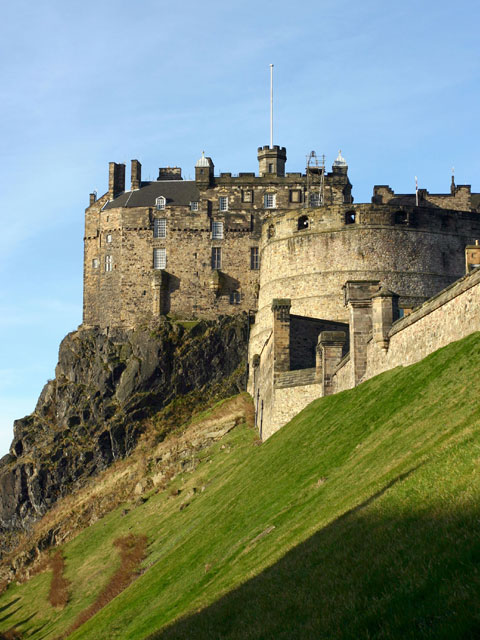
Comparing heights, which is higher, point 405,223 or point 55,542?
point 405,223

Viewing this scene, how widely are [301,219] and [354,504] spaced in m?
41.3

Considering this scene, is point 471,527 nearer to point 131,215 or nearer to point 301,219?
point 301,219

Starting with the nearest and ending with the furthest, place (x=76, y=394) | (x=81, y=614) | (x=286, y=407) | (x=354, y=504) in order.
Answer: (x=354, y=504) < (x=81, y=614) < (x=286, y=407) < (x=76, y=394)

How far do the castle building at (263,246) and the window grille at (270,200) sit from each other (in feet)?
0.24

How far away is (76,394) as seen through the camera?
69125mm

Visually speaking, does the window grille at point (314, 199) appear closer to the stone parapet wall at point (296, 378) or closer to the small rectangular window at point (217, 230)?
the small rectangular window at point (217, 230)

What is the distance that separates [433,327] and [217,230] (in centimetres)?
4330

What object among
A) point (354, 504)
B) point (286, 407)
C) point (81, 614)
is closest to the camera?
point (354, 504)

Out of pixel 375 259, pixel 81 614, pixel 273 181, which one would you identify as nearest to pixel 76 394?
pixel 273 181

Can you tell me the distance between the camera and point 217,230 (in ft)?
227

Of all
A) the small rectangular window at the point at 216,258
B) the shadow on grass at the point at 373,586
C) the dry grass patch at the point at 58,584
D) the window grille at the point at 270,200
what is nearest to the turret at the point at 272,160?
the window grille at the point at 270,200

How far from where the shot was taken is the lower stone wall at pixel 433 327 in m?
23.9

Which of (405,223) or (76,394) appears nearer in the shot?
(405,223)

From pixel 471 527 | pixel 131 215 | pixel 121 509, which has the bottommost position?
pixel 121 509
